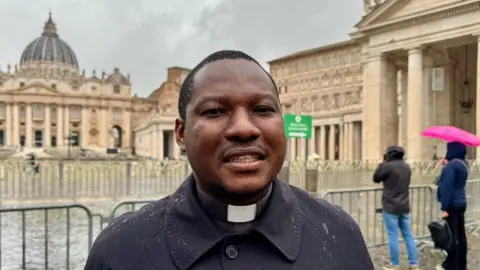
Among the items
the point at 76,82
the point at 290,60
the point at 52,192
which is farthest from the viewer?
the point at 76,82

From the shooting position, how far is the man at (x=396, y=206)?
24.0 feet

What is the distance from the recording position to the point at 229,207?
57.5 inches

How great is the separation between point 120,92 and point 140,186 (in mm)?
118937

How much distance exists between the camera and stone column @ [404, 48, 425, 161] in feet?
98.4

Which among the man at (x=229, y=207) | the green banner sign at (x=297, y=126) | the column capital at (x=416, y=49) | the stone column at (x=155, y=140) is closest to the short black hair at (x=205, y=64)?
the man at (x=229, y=207)

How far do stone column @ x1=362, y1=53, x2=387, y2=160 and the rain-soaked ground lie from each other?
23614 millimetres

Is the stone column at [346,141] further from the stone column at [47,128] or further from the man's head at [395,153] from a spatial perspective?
the stone column at [47,128]

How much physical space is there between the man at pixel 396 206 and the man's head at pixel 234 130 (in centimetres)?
628

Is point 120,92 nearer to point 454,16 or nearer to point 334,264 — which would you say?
point 454,16

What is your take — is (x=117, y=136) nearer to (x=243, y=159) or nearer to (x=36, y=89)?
(x=36, y=89)

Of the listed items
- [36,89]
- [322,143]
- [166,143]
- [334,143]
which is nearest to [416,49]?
[334,143]

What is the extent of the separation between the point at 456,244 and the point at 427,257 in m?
1.42

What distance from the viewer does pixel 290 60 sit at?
8250 centimetres

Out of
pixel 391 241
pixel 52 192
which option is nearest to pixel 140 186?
pixel 52 192
